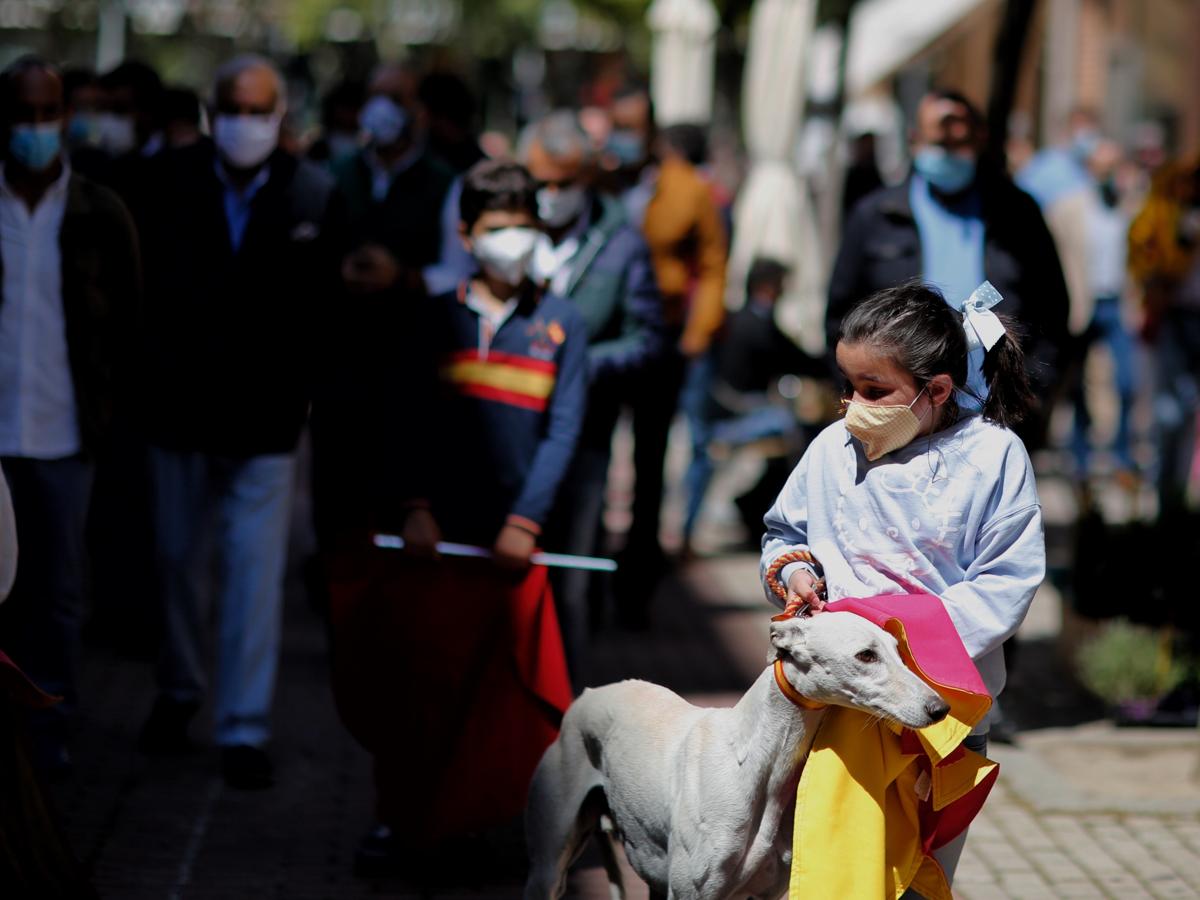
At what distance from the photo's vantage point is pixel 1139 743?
24.1 feet

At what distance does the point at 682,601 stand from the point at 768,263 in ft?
8.32

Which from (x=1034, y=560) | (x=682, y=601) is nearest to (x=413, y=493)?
(x=1034, y=560)

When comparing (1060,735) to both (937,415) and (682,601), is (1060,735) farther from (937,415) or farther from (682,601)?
(937,415)

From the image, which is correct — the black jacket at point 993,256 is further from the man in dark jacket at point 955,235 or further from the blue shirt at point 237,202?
the blue shirt at point 237,202

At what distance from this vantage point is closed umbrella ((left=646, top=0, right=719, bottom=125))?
16375 millimetres

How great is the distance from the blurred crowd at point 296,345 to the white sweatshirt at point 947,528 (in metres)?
0.58

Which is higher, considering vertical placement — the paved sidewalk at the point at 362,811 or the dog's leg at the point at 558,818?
the dog's leg at the point at 558,818

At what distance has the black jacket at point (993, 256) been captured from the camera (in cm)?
700

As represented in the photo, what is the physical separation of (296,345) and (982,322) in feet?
10.3

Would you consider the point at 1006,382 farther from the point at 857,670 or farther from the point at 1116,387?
the point at 1116,387

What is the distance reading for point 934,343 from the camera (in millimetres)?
3998

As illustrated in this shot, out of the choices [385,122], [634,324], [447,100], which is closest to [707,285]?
[447,100]

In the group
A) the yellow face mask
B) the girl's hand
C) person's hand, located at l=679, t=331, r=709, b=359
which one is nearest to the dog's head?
the girl's hand

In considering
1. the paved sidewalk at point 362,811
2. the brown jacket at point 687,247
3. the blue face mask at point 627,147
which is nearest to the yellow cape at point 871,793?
the paved sidewalk at point 362,811
